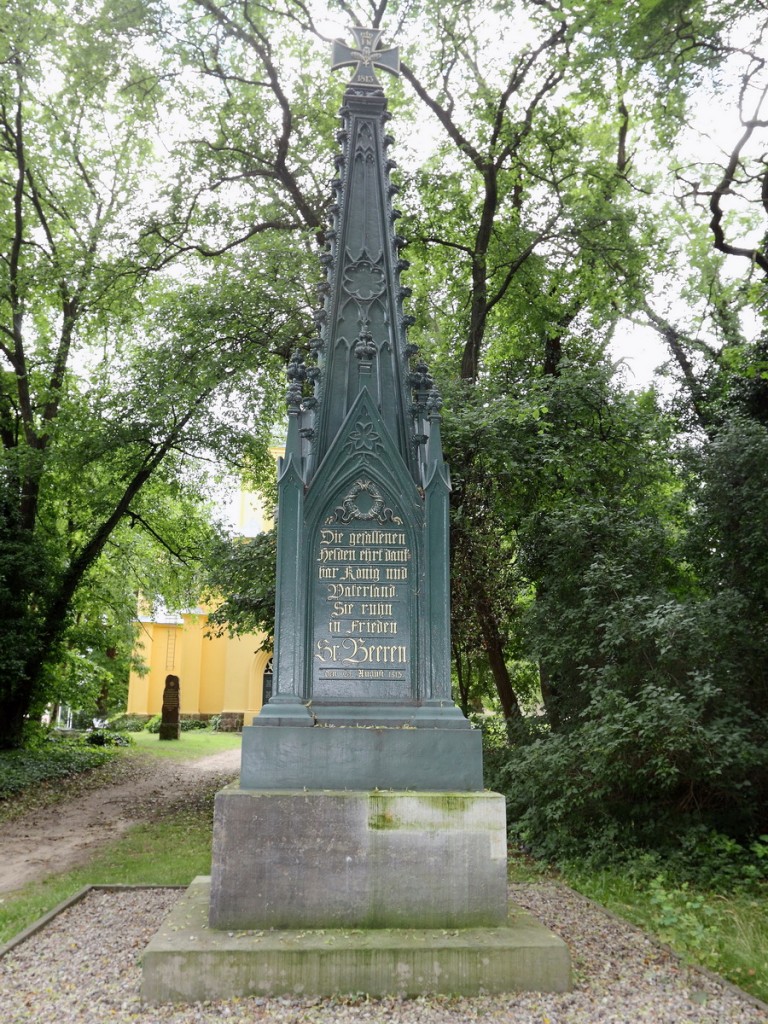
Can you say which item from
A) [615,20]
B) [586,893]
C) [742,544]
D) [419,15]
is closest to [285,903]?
[586,893]

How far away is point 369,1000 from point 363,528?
2828mm

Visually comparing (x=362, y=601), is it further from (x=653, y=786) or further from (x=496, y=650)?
(x=496, y=650)

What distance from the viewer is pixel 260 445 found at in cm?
1639

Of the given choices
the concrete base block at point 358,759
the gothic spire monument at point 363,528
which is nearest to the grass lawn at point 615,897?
the concrete base block at point 358,759

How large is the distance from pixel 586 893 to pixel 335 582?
4233 millimetres

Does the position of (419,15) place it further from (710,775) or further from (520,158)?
(710,775)

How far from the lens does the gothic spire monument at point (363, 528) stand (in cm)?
541

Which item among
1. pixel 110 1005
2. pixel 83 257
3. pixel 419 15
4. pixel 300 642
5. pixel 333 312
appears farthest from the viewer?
pixel 83 257

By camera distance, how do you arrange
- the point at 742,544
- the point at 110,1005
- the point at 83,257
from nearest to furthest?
1. the point at 110,1005
2. the point at 742,544
3. the point at 83,257

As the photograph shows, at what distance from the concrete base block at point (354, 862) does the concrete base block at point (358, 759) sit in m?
0.21

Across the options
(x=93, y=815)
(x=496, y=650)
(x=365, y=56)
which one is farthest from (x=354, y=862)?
(x=93, y=815)

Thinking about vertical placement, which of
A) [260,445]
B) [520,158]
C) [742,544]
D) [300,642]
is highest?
[520,158]

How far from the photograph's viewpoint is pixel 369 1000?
423 cm

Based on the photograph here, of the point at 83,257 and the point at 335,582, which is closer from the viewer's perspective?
the point at 335,582
